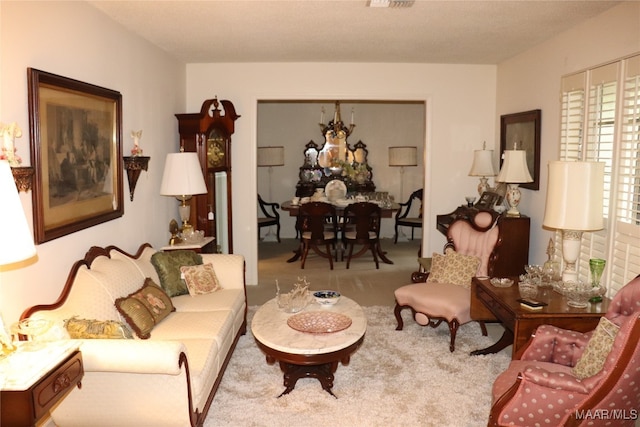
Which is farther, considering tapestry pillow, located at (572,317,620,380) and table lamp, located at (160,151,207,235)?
table lamp, located at (160,151,207,235)

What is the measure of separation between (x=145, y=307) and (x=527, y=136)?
4.14m

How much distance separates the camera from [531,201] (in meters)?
5.46

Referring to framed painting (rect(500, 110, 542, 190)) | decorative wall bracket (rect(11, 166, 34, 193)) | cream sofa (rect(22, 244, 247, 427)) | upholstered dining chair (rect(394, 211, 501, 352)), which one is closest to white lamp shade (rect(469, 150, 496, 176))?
framed painting (rect(500, 110, 542, 190))

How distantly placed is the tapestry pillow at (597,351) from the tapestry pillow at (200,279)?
2892mm

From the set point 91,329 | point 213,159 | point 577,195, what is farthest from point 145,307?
point 577,195

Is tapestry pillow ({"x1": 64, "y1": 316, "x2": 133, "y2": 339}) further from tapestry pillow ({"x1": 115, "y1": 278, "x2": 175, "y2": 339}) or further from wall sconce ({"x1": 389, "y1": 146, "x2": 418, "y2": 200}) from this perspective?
wall sconce ({"x1": 389, "y1": 146, "x2": 418, "y2": 200})

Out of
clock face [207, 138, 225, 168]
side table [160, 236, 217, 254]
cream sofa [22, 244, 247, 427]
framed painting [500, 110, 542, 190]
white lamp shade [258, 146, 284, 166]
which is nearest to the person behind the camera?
cream sofa [22, 244, 247, 427]

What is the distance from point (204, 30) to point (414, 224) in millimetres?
5124

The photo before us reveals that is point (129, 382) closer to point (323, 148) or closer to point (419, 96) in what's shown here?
point (419, 96)

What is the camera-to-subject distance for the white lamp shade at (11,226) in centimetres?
212

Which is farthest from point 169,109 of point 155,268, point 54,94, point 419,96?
point 419,96

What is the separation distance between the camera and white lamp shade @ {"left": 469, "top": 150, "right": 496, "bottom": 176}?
19.5 feet

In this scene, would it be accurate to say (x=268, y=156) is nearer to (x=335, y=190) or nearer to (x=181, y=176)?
(x=335, y=190)

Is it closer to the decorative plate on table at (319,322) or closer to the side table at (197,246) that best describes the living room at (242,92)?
the side table at (197,246)
